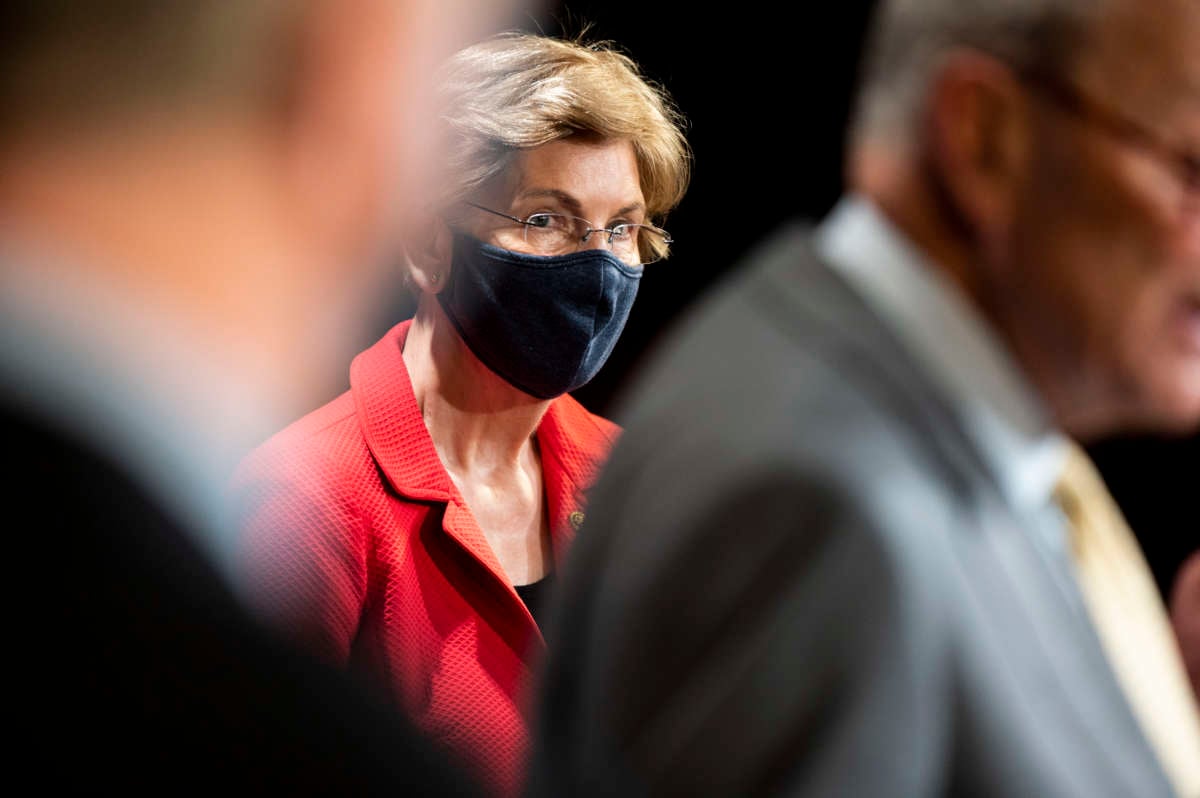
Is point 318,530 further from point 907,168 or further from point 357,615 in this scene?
point 907,168

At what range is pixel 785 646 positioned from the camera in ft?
2.60

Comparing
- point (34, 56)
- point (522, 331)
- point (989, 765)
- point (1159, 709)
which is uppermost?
point (34, 56)

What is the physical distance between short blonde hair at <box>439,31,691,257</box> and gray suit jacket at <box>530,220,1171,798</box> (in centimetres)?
96

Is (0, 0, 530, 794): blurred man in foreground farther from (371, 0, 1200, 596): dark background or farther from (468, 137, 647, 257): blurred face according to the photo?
(371, 0, 1200, 596): dark background

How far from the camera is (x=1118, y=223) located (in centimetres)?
94

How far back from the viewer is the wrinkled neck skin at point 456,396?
6.25 feet

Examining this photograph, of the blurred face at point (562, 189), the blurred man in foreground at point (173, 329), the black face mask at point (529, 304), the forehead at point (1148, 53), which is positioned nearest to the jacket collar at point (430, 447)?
the black face mask at point (529, 304)

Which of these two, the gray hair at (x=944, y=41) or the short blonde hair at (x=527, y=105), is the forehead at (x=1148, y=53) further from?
the short blonde hair at (x=527, y=105)

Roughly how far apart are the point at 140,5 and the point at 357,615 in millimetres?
1085

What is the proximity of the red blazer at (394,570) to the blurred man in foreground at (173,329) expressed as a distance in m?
0.82

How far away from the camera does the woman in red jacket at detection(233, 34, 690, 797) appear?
5.62 feet

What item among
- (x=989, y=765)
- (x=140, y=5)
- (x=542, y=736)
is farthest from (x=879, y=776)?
(x=140, y=5)

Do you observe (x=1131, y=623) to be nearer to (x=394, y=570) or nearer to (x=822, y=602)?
(x=822, y=602)

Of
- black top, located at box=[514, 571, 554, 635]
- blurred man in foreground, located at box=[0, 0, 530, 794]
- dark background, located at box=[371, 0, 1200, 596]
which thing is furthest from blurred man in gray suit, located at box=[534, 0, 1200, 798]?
dark background, located at box=[371, 0, 1200, 596]
